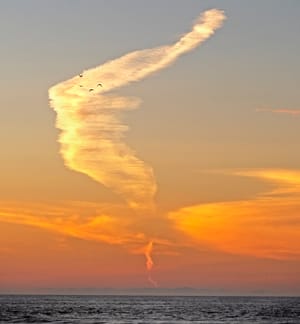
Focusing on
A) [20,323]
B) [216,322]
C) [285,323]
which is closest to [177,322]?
[216,322]

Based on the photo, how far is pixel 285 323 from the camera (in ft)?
337

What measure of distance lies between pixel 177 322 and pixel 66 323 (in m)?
15.0

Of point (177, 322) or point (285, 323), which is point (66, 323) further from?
point (285, 323)

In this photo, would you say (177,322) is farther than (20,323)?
Yes

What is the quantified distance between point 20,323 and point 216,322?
25.5m

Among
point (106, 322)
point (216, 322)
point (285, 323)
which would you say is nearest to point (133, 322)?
point (106, 322)

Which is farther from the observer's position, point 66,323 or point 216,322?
point 216,322

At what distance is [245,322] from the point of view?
10662cm

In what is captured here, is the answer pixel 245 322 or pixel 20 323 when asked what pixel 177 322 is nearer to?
pixel 245 322

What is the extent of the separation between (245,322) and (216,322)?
3.71 meters

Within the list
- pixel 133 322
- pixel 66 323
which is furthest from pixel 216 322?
pixel 66 323

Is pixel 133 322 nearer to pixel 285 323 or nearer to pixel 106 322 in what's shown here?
pixel 106 322

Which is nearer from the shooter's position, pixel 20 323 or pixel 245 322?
pixel 20 323

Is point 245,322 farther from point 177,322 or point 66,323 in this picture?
point 66,323
